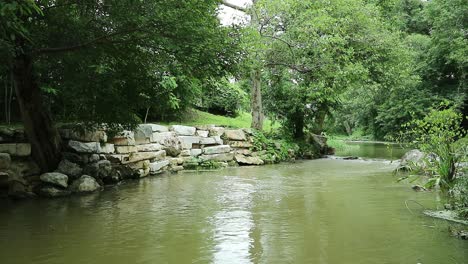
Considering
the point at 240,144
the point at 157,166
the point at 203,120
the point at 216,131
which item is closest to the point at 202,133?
the point at 216,131

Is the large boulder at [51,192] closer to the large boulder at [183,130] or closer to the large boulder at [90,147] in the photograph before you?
the large boulder at [90,147]

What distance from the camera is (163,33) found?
635 cm

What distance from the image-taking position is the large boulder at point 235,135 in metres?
14.4

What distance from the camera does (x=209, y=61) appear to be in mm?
6812

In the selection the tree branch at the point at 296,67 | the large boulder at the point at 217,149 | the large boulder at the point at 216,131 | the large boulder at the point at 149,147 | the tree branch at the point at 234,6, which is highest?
the tree branch at the point at 234,6

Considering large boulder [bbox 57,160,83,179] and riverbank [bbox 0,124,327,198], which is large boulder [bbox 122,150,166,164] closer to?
riverbank [bbox 0,124,327,198]

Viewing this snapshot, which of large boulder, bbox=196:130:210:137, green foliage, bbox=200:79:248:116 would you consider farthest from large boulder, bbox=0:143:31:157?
green foliage, bbox=200:79:248:116

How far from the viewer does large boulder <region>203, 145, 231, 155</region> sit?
1344cm

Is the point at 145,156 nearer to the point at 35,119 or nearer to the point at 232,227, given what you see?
the point at 35,119

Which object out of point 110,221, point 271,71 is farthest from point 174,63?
point 271,71

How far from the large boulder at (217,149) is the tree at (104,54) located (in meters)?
4.84

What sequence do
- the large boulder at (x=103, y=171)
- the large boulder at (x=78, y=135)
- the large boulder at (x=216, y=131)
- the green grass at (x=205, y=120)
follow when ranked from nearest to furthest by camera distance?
the large boulder at (x=103, y=171), the large boulder at (x=78, y=135), the large boulder at (x=216, y=131), the green grass at (x=205, y=120)

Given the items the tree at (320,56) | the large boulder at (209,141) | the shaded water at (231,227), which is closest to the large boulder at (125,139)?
the shaded water at (231,227)

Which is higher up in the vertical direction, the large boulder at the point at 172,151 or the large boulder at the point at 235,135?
the large boulder at the point at 235,135
